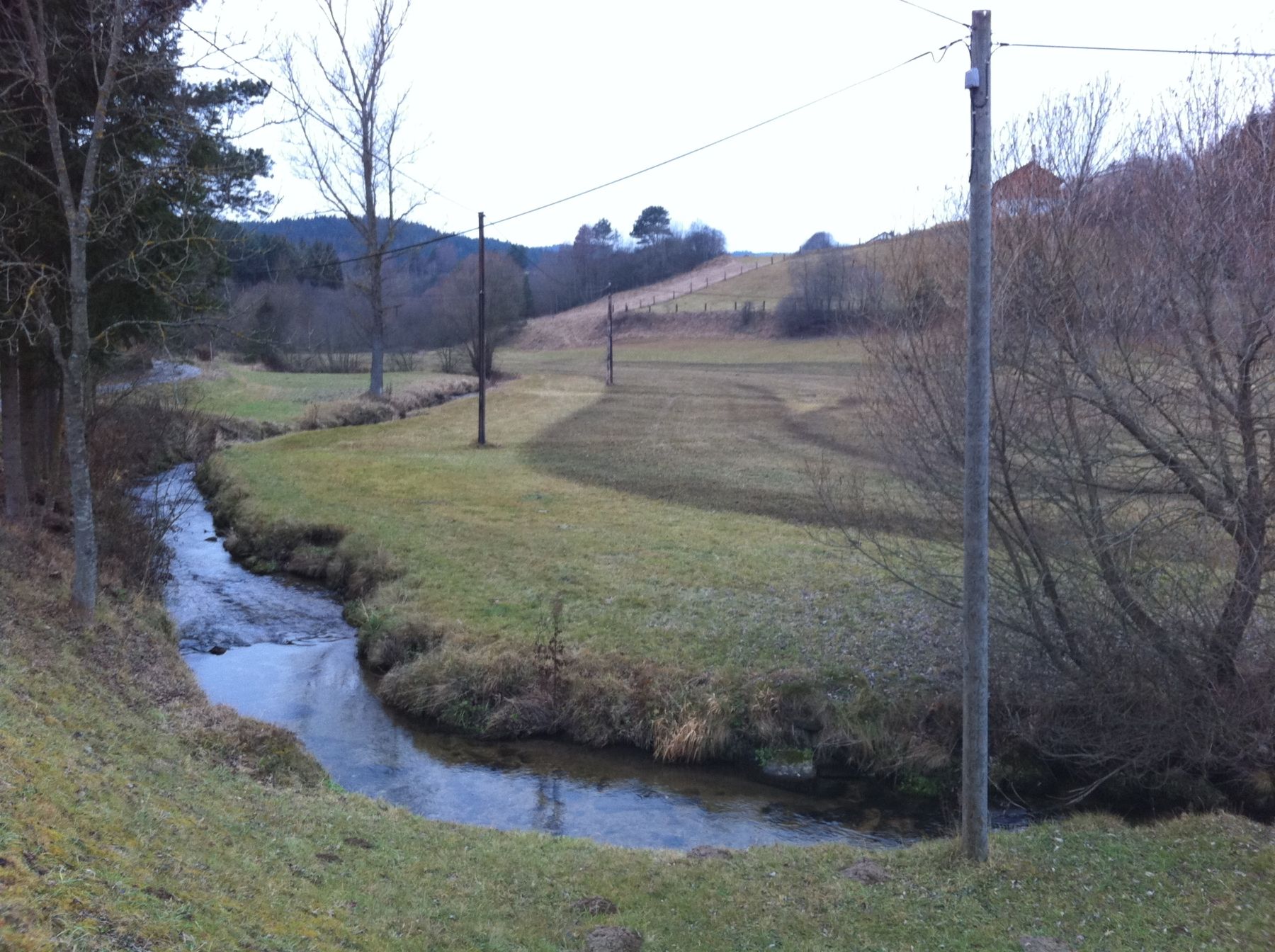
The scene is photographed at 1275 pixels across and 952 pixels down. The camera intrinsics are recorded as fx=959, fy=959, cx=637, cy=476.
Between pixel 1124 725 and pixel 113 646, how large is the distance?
1227cm

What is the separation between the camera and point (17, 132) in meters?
11.9

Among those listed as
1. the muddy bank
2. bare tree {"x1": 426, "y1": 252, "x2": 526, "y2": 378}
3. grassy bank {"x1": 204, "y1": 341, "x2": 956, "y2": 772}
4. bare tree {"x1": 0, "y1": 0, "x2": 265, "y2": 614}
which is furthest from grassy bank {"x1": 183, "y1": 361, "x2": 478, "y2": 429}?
the muddy bank

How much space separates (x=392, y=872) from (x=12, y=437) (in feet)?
35.1

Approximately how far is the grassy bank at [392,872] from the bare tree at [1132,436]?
1.95 m

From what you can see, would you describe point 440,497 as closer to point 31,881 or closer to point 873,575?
point 873,575

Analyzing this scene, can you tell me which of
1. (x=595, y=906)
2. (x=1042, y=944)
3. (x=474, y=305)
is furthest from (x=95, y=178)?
(x=474, y=305)

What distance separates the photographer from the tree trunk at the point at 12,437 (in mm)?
14312

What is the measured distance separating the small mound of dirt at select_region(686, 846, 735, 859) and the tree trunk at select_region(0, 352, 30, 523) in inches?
450

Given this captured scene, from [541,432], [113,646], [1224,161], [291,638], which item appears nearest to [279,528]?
[291,638]

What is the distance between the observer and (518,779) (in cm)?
1250

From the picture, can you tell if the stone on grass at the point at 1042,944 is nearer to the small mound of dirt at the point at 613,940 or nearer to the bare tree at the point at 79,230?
the small mound of dirt at the point at 613,940

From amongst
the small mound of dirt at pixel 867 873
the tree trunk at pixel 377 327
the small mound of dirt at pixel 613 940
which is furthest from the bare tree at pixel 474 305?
the small mound of dirt at pixel 613 940

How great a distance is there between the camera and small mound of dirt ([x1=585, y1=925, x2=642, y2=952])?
23.4ft

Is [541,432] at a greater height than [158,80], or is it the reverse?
[158,80]
